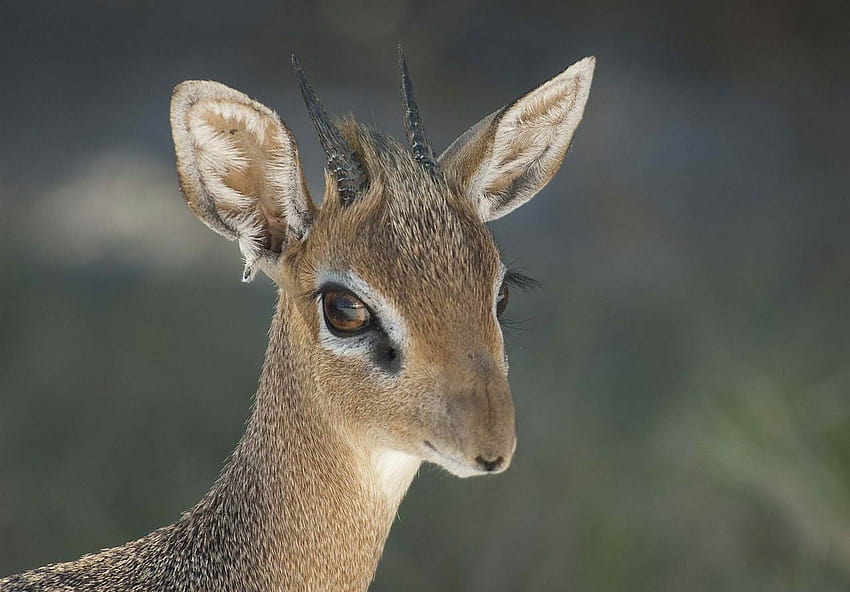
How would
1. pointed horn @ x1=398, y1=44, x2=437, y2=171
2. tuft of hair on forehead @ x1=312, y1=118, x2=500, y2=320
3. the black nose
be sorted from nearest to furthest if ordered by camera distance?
the black nose < tuft of hair on forehead @ x1=312, y1=118, x2=500, y2=320 < pointed horn @ x1=398, y1=44, x2=437, y2=171

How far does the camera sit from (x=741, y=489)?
313 centimetres

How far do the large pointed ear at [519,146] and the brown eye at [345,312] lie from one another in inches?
11.1

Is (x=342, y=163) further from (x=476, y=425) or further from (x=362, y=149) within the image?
(x=476, y=425)

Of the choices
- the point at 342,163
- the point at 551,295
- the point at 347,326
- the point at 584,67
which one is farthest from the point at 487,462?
the point at 551,295

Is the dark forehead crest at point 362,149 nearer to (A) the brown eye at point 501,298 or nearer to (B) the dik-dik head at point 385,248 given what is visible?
(B) the dik-dik head at point 385,248

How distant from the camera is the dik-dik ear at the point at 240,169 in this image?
56.9 inches

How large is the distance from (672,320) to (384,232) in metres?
2.21

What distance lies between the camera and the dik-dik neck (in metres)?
1.61

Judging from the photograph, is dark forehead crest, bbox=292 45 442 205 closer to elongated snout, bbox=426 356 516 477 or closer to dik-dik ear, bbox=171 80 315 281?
dik-dik ear, bbox=171 80 315 281

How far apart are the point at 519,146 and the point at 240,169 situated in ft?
1.51

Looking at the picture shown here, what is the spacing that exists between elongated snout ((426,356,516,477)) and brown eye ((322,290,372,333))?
0.16 metres

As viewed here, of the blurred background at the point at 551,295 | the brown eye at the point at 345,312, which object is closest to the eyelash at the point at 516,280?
the brown eye at the point at 345,312

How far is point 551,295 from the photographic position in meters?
3.59

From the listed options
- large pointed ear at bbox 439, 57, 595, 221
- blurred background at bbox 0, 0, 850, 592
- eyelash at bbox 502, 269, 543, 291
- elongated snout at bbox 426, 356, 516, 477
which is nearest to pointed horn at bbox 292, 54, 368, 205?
large pointed ear at bbox 439, 57, 595, 221
